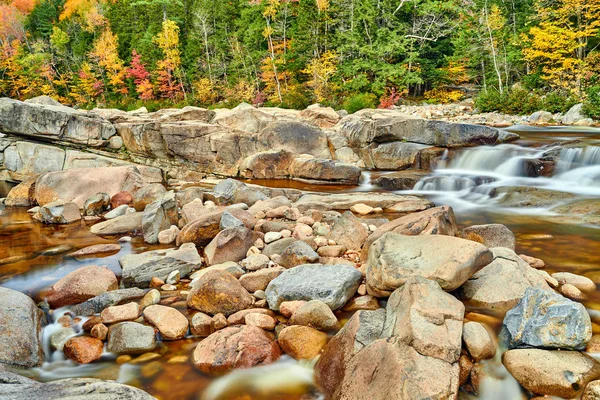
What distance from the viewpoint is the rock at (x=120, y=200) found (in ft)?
36.3

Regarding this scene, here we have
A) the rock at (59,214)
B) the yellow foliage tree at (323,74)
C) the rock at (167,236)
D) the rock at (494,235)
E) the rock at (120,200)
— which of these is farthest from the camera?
the yellow foliage tree at (323,74)

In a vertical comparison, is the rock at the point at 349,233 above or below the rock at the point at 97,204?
above

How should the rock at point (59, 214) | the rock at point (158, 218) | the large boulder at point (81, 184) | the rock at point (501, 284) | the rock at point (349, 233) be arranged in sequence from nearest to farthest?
1. the rock at point (501, 284)
2. the rock at point (349, 233)
3. the rock at point (158, 218)
4. the rock at point (59, 214)
5. the large boulder at point (81, 184)

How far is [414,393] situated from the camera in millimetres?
2727

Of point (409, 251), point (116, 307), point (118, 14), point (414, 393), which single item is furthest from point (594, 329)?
point (118, 14)

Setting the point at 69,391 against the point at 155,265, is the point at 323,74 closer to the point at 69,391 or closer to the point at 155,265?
the point at 155,265

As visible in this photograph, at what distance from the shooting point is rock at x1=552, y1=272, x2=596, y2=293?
4.71 meters

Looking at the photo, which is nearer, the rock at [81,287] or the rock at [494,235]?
the rock at [81,287]

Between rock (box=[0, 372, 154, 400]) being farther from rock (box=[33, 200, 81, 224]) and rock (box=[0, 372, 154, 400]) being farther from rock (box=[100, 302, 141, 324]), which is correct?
rock (box=[33, 200, 81, 224])

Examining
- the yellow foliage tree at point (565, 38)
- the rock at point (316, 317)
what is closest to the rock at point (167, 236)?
the rock at point (316, 317)

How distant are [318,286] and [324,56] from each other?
32.1 meters

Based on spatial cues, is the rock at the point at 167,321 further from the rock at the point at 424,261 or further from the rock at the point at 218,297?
the rock at the point at 424,261

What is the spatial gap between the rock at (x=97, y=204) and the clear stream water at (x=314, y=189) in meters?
1.00

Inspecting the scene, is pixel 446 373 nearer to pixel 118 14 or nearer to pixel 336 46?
pixel 336 46
